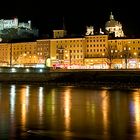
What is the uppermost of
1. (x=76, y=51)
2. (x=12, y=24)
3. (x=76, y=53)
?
(x=12, y=24)

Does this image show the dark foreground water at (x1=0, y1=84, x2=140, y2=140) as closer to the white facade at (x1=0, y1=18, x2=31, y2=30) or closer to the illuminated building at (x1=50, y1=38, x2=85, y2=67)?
the illuminated building at (x1=50, y1=38, x2=85, y2=67)

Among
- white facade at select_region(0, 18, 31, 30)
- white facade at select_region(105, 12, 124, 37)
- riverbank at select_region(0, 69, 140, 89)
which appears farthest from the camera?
white facade at select_region(0, 18, 31, 30)

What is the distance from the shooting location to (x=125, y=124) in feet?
62.5

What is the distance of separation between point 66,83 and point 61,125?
4163cm

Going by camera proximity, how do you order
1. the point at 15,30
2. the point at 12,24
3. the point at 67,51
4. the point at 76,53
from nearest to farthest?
the point at 76,53 → the point at 67,51 → the point at 15,30 → the point at 12,24

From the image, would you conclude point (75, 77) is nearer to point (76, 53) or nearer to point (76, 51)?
point (76, 53)

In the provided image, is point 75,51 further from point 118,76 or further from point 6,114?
point 6,114

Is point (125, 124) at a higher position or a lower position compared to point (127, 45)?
lower

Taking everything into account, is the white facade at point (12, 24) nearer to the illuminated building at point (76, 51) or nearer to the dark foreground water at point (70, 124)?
the illuminated building at point (76, 51)

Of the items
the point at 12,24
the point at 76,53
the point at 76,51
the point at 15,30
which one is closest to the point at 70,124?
the point at 76,53

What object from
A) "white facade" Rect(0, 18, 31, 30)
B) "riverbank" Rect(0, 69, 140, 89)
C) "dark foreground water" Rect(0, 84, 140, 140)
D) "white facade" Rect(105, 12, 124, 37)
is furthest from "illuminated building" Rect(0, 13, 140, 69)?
"dark foreground water" Rect(0, 84, 140, 140)

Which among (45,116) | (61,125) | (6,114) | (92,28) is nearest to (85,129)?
(61,125)

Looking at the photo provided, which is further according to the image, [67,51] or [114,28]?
[114,28]

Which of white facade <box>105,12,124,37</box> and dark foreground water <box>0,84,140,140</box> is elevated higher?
white facade <box>105,12,124,37</box>
